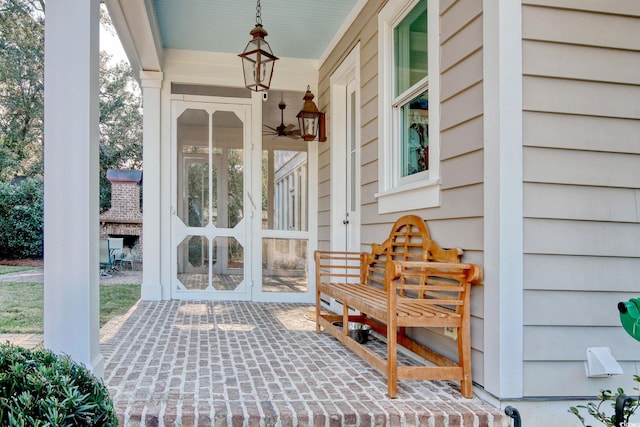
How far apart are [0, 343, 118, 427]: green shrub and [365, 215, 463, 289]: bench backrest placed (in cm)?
147

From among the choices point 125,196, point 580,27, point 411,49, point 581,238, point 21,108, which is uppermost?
point 21,108

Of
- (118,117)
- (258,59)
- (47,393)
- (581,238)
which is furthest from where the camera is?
(118,117)

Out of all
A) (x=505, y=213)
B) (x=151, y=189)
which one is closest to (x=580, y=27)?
(x=505, y=213)

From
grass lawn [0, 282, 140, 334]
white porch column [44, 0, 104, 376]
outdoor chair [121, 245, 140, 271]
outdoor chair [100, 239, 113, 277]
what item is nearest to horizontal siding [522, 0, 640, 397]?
white porch column [44, 0, 104, 376]

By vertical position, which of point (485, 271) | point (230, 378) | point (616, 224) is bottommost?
point (230, 378)

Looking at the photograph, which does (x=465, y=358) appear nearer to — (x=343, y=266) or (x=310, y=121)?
(x=343, y=266)

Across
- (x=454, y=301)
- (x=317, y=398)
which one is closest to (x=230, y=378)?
(x=317, y=398)

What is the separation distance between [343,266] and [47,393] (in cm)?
261

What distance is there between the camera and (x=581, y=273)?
2.01 m

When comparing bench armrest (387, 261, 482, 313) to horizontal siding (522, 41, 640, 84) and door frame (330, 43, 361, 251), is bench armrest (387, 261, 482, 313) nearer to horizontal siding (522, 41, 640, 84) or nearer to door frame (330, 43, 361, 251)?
horizontal siding (522, 41, 640, 84)

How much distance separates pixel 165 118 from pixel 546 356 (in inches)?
175

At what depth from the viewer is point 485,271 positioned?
200 centimetres

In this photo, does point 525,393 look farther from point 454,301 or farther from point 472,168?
point 472,168

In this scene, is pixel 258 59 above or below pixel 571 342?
above
